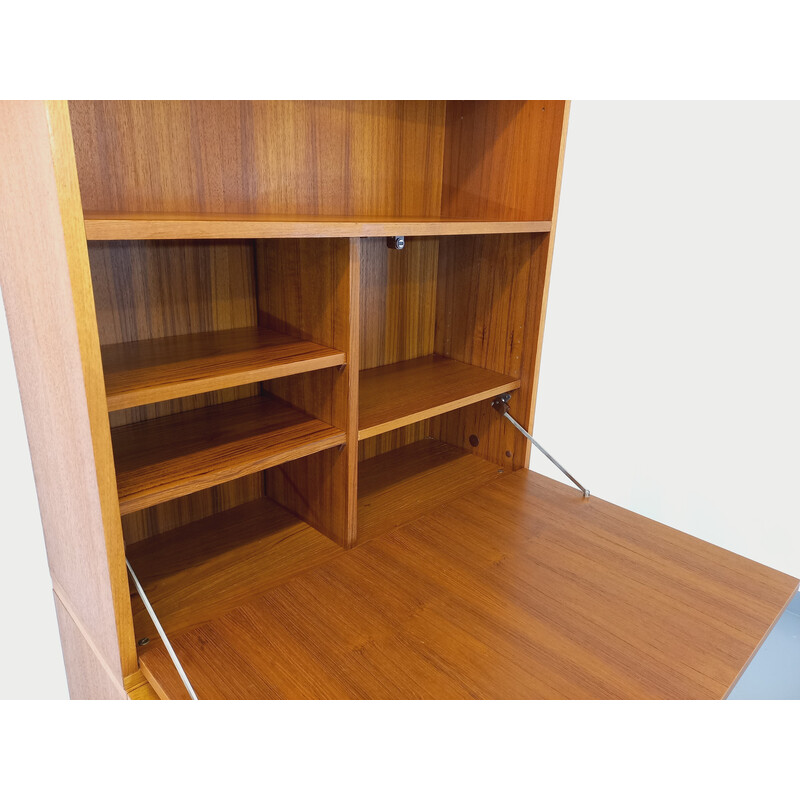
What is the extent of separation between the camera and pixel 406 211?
180 cm

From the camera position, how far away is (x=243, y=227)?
39.7 inches

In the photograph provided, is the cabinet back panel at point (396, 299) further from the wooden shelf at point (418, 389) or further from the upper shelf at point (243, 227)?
the upper shelf at point (243, 227)

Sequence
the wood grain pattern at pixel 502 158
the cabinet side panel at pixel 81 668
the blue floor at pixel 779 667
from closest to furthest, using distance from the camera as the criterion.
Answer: the cabinet side panel at pixel 81 668 → the wood grain pattern at pixel 502 158 → the blue floor at pixel 779 667

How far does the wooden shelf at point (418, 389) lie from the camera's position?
58.1 inches

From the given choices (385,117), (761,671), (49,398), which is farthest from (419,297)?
(761,671)

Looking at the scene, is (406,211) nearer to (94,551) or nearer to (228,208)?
(228,208)

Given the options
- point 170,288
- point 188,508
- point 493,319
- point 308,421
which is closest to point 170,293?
point 170,288

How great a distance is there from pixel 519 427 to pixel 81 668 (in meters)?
1.25

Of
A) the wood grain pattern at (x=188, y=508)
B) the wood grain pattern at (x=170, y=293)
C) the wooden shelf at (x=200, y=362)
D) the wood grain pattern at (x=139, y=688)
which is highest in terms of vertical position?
the wood grain pattern at (x=170, y=293)

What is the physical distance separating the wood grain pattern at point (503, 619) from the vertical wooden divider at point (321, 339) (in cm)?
15

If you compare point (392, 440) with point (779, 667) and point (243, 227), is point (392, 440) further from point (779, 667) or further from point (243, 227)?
point (779, 667)

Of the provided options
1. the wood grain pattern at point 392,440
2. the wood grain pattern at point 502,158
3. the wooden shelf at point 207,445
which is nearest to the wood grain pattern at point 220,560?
the wooden shelf at point 207,445

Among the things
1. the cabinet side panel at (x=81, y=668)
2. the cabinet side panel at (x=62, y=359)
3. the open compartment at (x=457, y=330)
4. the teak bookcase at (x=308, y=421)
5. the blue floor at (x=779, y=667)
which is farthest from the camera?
the blue floor at (x=779, y=667)

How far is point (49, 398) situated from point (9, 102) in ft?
1.56
